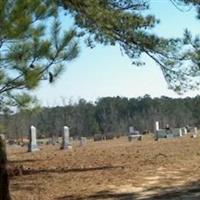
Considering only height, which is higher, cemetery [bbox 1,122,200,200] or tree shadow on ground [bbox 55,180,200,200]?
cemetery [bbox 1,122,200,200]

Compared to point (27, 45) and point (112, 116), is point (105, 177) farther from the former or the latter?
point (112, 116)

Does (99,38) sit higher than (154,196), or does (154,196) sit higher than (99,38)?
(99,38)

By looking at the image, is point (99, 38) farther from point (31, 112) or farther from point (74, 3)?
point (31, 112)

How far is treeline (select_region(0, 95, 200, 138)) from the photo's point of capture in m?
82.6

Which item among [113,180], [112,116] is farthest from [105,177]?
[112,116]

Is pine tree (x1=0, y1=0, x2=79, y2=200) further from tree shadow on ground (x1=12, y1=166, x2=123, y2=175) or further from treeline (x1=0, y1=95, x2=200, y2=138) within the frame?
treeline (x1=0, y1=95, x2=200, y2=138)

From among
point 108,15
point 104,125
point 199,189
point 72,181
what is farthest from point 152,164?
point 104,125

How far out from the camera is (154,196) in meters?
10.6

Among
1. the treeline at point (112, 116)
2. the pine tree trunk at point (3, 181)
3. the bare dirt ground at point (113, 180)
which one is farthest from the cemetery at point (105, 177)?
the treeline at point (112, 116)

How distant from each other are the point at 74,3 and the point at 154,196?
383cm

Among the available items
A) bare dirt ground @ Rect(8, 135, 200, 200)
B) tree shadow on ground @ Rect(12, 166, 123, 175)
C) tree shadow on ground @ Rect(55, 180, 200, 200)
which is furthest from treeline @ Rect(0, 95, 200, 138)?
tree shadow on ground @ Rect(55, 180, 200, 200)

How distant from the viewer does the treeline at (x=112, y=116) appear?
82625 millimetres

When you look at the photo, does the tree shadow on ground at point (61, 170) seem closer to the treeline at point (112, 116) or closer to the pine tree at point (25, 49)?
the pine tree at point (25, 49)

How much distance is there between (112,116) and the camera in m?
91.1
